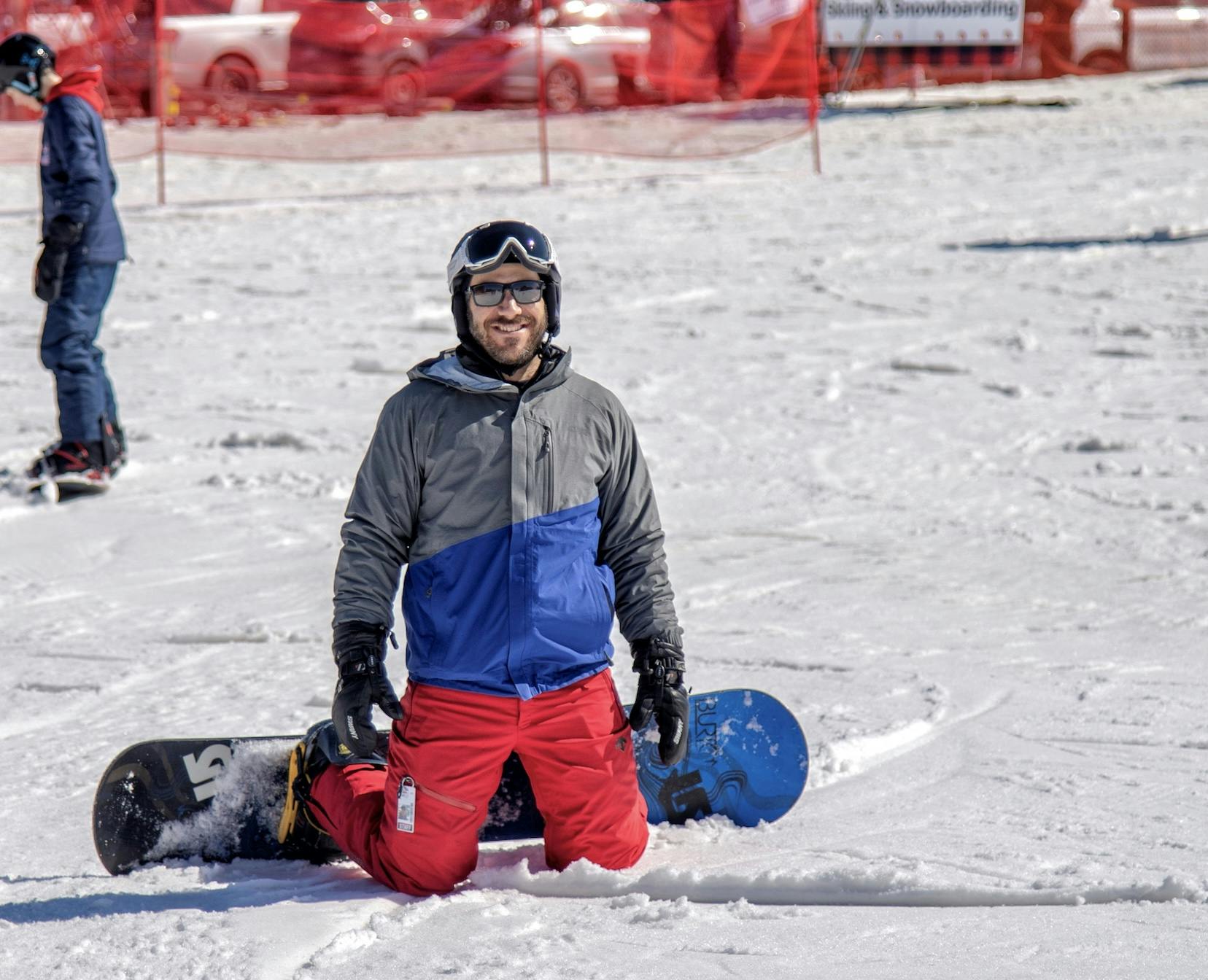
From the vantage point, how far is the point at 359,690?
9.30 ft

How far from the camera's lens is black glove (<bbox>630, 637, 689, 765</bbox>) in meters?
3.00

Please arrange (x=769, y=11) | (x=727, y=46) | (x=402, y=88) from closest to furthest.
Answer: (x=402, y=88) → (x=769, y=11) → (x=727, y=46)

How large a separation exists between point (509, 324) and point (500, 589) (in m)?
0.49

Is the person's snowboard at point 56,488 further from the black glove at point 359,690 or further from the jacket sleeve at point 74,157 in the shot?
the black glove at point 359,690

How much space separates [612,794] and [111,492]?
3.50 m

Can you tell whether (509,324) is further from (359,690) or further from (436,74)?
(436,74)

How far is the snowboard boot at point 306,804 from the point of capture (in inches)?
126

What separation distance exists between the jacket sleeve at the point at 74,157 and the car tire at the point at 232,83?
32.7 ft

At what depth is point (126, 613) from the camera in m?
4.70

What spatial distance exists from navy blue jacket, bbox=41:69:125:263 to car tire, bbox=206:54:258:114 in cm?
989

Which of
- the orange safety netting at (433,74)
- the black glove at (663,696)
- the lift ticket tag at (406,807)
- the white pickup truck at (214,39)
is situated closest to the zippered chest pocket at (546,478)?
the black glove at (663,696)

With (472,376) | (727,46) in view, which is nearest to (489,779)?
(472,376)

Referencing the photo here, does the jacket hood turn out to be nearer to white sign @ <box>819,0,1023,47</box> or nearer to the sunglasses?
the sunglasses

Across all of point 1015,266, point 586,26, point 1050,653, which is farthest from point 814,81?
point 1050,653
